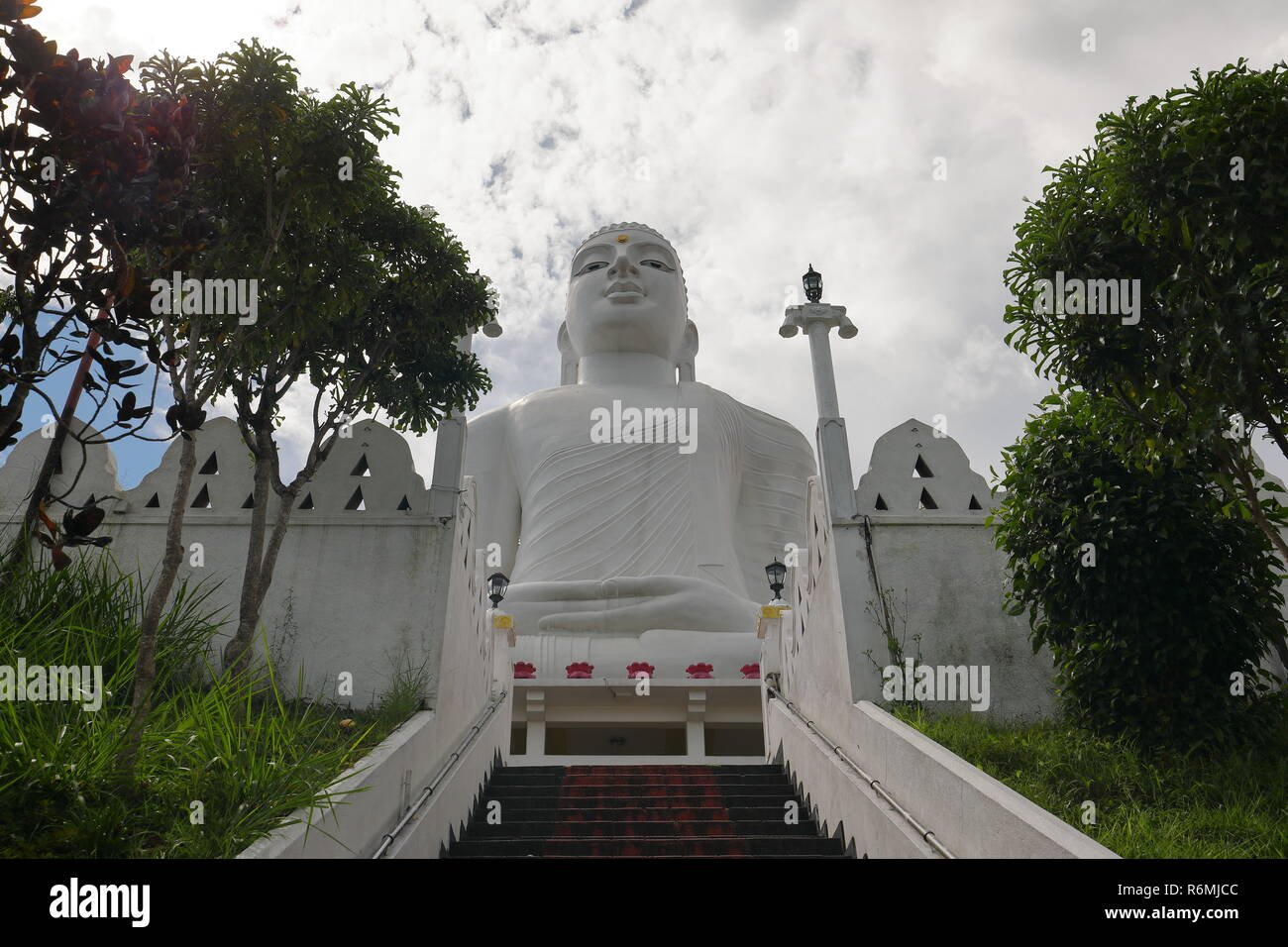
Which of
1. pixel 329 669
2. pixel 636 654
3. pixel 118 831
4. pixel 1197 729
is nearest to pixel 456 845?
pixel 329 669

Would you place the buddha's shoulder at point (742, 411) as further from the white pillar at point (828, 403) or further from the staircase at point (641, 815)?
the staircase at point (641, 815)

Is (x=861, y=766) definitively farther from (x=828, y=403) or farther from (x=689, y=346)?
(x=689, y=346)

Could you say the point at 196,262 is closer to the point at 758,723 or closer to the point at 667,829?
the point at 667,829

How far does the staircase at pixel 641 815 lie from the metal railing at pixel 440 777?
37 centimetres

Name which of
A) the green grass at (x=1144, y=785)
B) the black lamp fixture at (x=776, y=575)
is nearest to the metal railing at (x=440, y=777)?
the green grass at (x=1144, y=785)

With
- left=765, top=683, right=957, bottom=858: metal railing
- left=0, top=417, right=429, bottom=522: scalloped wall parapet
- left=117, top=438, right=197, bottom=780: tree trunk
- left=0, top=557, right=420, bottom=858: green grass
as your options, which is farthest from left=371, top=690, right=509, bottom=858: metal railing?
left=765, top=683, right=957, bottom=858: metal railing

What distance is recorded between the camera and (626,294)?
13.0 metres

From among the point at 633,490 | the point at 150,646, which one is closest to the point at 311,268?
the point at 150,646

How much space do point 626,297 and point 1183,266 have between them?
31.1 ft

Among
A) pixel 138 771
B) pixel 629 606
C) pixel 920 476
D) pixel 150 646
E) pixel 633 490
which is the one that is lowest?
pixel 138 771

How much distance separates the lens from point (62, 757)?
300cm

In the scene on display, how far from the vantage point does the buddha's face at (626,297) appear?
42.8ft

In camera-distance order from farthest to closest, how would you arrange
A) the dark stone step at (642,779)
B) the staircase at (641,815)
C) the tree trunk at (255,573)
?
the dark stone step at (642,779) < the tree trunk at (255,573) < the staircase at (641,815)
